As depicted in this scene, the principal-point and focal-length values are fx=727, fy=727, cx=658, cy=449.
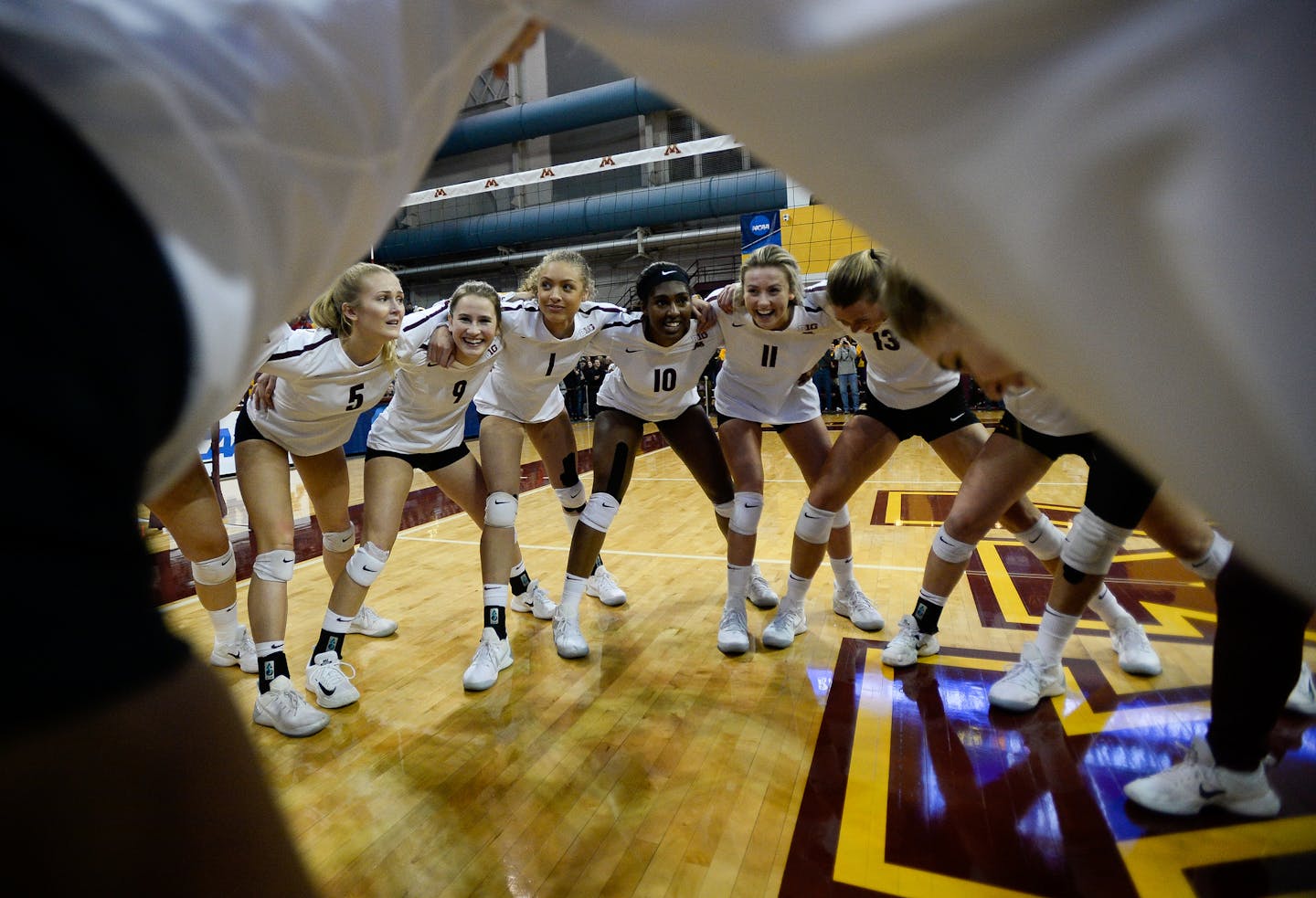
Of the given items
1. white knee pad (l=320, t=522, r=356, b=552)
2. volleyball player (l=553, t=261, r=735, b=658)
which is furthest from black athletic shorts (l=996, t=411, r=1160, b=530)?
white knee pad (l=320, t=522, r=356, b=552)

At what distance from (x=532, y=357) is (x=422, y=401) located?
0.52m

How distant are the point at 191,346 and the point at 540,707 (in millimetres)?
2179

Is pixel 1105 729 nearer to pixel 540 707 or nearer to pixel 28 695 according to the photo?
pixel 540 707

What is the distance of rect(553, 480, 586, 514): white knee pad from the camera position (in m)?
3.52

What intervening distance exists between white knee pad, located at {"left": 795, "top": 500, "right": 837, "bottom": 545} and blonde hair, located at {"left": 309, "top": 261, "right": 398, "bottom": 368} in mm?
1682

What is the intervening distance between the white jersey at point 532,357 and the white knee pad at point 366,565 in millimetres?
776

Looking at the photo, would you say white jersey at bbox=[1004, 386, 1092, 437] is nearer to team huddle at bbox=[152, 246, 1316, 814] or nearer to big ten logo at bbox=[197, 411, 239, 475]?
team huddle at bbox=[152, 246, 1316, 814]

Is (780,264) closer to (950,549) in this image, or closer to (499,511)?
(950,549)

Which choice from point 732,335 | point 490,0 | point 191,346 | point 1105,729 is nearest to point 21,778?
point 191,346

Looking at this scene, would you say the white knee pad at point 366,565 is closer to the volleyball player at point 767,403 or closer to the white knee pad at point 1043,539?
the volleyball player at point 767,403

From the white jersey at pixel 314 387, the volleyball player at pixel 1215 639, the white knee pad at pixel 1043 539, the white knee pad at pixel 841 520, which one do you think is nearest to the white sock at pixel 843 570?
the white knee pad at pixel 841 520

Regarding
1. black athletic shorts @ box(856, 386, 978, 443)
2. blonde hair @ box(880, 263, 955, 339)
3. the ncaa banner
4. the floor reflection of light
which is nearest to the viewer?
blonde hair @ box(880, 263, 955, 339)

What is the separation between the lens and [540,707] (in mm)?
2398

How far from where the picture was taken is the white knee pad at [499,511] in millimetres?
2895
